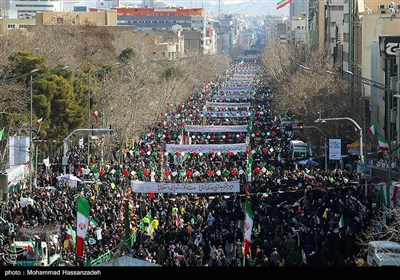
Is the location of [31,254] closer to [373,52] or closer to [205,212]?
[205,212]

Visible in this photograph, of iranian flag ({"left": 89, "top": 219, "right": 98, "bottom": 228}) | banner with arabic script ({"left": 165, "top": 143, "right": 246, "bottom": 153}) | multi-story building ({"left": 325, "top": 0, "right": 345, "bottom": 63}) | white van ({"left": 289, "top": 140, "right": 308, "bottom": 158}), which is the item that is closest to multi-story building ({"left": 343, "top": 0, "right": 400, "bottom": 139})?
white van ({"left": 289, "top": 140, "right": 308, "bottom": 158})

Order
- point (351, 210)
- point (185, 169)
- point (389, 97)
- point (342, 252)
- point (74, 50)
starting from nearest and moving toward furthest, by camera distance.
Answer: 1. point (342, 252)
2. point (351, 210)
3. point (185, 169)
4. point (389, 97)
5. point (74, 50)

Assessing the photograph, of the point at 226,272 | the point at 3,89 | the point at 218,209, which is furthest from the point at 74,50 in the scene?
the point at 226,272

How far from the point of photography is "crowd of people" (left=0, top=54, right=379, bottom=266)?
25125mm

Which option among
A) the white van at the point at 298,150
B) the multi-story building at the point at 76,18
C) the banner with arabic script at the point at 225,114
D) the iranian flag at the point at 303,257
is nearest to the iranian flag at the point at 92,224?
the iranian flag at the point at 303,257

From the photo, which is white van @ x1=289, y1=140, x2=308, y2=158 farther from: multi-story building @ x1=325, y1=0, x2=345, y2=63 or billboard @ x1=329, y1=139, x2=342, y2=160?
multi-story building @ x1=325, y1=0, x2=345, y2=63

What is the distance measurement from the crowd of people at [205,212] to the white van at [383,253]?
42 cm

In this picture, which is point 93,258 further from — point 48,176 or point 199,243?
point 48,176

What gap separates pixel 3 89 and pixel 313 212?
830 inches

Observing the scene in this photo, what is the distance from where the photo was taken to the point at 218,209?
32344 mm

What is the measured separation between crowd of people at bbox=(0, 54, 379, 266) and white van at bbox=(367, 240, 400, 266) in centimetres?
42

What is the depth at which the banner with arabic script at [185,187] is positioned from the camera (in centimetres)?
3488

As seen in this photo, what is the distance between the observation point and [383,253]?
69.8ft

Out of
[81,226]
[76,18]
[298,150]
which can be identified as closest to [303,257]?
[81,226]
